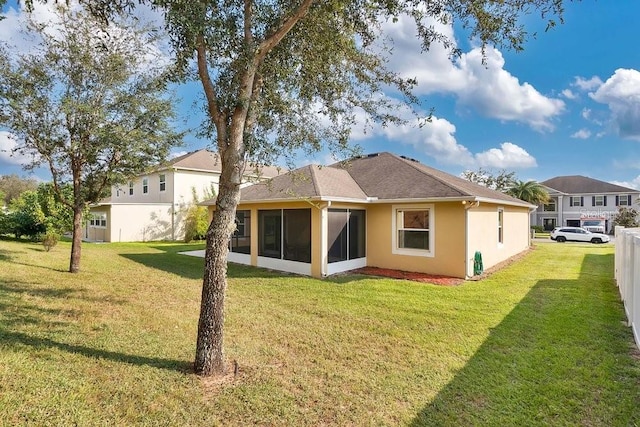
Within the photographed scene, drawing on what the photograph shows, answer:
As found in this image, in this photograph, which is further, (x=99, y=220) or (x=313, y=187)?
(x=99, y=220)

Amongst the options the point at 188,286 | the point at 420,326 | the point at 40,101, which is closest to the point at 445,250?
the point at 420,326

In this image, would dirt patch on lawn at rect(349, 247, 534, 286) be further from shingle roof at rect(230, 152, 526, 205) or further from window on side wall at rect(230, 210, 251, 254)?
window on side wall at rect(230, 210, 251, 254)

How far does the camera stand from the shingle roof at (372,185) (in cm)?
1164

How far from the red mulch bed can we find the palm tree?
3392 cm

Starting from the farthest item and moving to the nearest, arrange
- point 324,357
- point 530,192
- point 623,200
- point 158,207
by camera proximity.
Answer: point 623,200, point 530,192, point 158,207, point 324,357

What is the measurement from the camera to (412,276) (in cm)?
1152

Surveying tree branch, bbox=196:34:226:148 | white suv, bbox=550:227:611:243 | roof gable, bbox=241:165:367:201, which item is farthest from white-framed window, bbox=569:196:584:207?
tree branch, bbox=196:34:226:148

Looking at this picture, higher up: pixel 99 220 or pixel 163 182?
pixel 163 182

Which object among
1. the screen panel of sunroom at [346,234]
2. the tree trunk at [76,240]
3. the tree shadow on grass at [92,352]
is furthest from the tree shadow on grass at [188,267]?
the tree shadow on grass at [92,352]

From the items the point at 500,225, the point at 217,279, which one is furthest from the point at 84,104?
the point at 500,225

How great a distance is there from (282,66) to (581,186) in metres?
53.7

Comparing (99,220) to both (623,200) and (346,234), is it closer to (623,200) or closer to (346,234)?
(346,234)

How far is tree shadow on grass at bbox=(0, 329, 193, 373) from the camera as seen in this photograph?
4688mm

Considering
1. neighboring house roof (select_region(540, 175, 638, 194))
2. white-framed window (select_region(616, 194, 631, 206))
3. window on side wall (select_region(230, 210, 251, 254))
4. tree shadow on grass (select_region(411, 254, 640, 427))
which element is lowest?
tree shadow on grass (select_region(411, 254, 640, 427))
